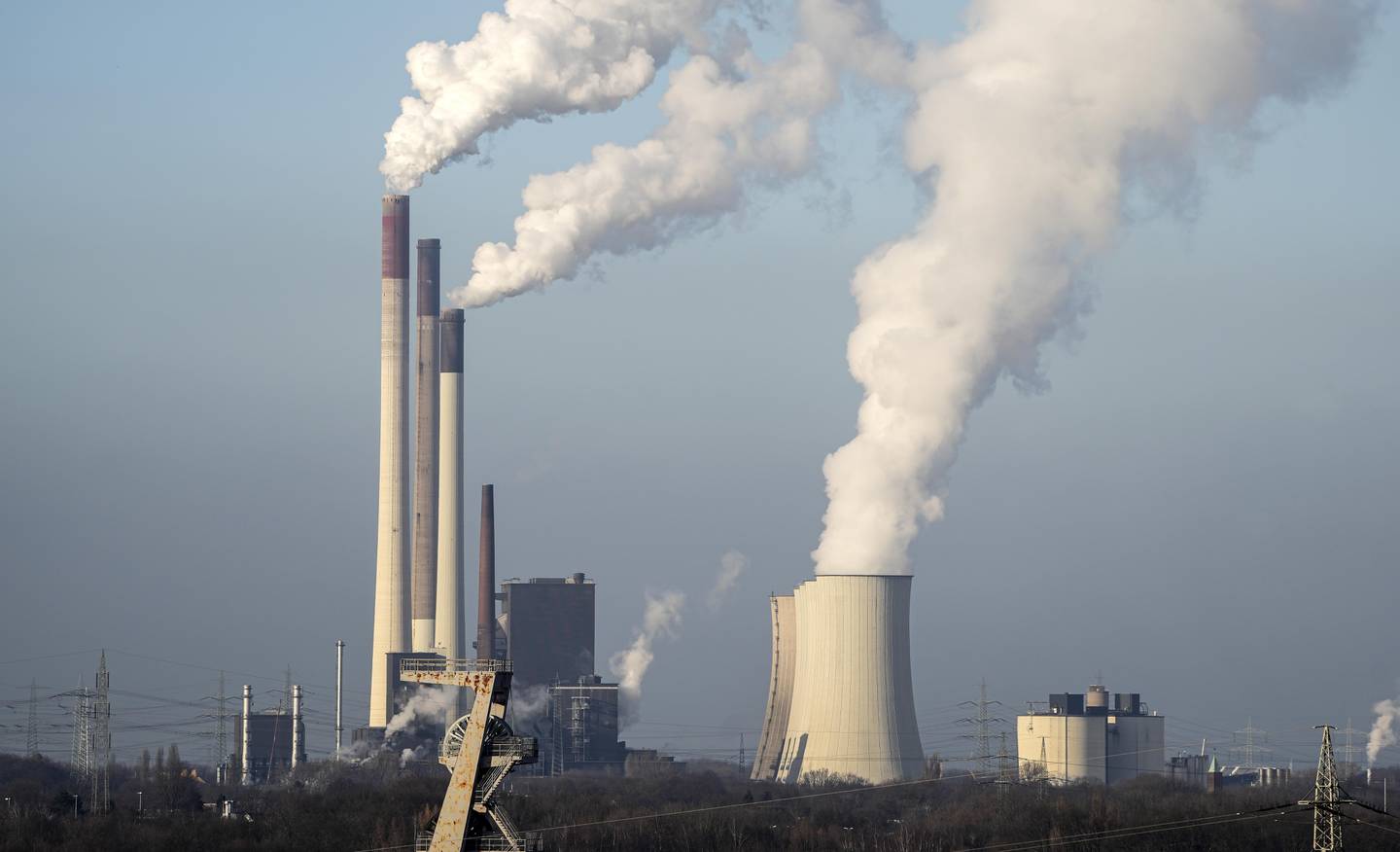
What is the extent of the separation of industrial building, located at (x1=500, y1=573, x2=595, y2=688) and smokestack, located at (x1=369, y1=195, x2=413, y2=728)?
763 centimetres

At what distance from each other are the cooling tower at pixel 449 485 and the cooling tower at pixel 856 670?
72.3 feet

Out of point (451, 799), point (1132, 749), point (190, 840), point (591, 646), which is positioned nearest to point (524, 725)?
point (591, 646)

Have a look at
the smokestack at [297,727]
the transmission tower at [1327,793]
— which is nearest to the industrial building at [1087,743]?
the smokestack at [297,727]

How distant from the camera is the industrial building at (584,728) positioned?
221 feet

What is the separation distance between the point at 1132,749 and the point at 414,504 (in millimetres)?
23405

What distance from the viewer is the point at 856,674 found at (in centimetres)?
4128

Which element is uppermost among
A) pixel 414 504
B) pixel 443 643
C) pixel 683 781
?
pixel 414 504

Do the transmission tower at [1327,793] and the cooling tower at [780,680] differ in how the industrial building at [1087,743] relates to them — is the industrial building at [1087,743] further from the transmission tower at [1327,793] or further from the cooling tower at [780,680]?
the transmission tower at [1327,793]

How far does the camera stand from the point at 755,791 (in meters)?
53.0

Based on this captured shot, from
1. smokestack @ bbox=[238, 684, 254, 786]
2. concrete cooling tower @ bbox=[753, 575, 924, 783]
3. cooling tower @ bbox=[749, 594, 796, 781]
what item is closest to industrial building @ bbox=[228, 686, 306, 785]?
smokestack @ bbox=[238, 684, 254, 786]

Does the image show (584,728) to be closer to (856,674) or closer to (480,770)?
(856,674)

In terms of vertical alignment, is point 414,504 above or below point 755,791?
above

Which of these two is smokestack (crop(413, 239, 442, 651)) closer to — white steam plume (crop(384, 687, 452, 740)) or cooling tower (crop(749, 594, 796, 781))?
white steam plume (crop(384, 687, 452, 740))

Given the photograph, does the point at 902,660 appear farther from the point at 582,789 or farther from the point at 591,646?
the point at 591,646
